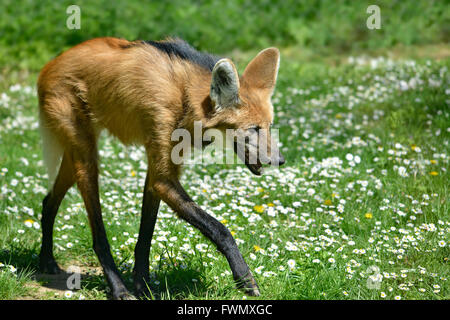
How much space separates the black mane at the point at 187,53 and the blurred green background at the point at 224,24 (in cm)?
473

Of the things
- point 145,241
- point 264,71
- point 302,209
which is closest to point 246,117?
point 264,71

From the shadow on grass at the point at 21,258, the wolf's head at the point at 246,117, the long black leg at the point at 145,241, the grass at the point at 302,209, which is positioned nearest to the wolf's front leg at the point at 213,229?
the grass at the point at 302,209

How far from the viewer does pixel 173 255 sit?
3672 millimetres

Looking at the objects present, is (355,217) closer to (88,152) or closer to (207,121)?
(207,121)

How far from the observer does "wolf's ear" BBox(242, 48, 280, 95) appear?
3248 mm

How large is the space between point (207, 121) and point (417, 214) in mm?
1898

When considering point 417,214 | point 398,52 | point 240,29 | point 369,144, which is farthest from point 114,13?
point 417,214

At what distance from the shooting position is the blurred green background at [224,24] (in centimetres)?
826

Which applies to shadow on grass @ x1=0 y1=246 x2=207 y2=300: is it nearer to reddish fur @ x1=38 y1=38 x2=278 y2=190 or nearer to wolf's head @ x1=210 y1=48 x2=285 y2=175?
reddish fur @ x1=38 y1=38 x2=278 y2=190

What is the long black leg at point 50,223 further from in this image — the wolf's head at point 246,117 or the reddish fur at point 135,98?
the wolf's head at point 246,117

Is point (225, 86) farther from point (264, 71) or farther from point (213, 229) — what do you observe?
point (213, 229)

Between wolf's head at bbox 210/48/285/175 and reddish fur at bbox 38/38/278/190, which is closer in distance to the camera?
wolf's head at bbox 210/48/285/175

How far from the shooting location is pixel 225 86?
9.66ft

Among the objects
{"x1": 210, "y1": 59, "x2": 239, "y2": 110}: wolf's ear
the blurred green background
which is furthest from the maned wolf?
the blurred green background
